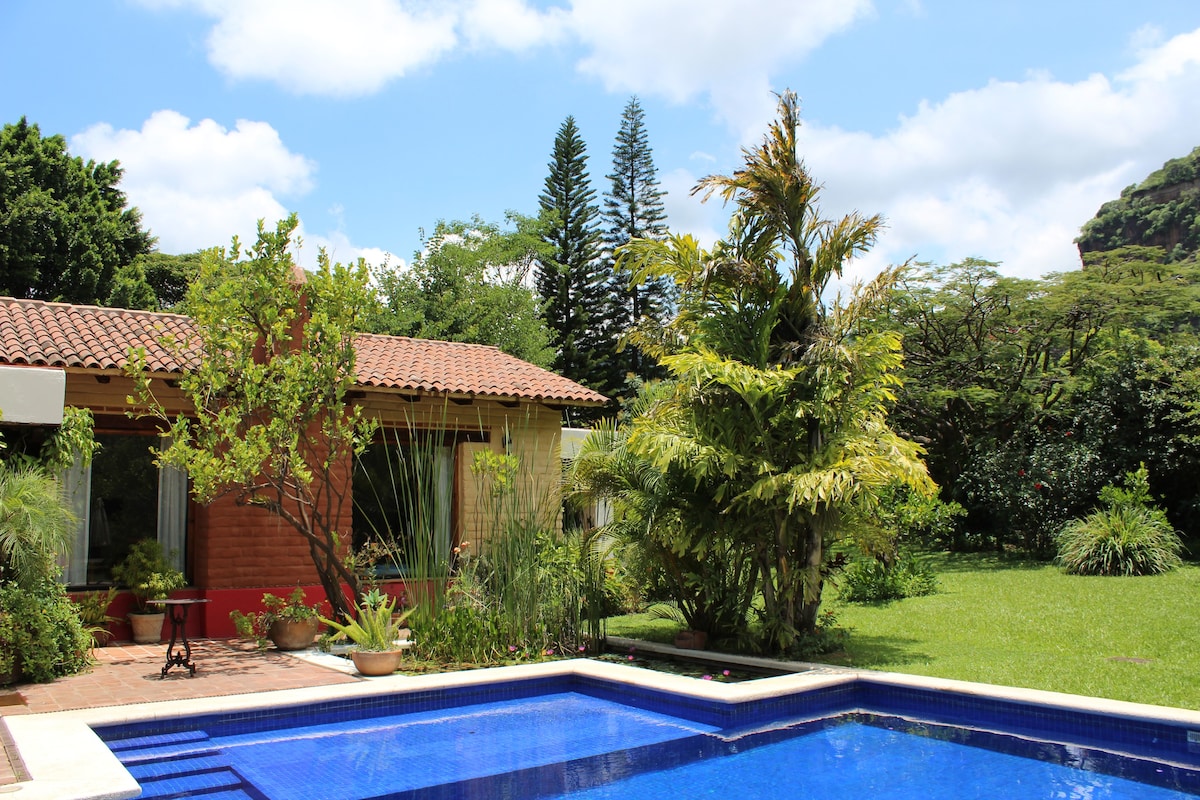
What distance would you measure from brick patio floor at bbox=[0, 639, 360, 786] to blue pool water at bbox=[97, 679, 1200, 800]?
751 millimetres

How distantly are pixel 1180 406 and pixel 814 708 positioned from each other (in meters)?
9.85

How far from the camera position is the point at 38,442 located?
309 inches

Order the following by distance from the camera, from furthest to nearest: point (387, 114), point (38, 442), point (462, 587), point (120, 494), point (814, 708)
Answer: point (387, 114) → point (120, 494) → point (462, 587) → point (38, 442) → point (814, 708)

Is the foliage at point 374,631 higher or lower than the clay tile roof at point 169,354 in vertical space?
lower

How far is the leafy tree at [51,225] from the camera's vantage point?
20734mm

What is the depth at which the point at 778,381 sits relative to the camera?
7.77 meters

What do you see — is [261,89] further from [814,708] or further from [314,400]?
[814,708]

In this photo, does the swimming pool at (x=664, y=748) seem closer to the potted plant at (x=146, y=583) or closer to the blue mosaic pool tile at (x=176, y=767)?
the blue mosaic pool tile at (x=176, y=767)

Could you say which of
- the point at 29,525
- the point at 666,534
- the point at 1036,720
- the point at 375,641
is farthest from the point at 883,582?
the point at 29,525

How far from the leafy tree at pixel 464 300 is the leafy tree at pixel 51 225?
7.01 metres

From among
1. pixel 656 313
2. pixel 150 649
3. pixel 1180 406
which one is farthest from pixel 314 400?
Answer: pixel 656 313

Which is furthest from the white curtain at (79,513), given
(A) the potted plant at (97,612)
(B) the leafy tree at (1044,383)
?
(B) the leafy tree at (1044,383)

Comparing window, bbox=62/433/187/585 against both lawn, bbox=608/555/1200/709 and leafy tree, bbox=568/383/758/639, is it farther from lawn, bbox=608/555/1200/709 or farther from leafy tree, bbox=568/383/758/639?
lawn, bbox=608/555/1200/709

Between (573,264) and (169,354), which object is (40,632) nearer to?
(169,354)
